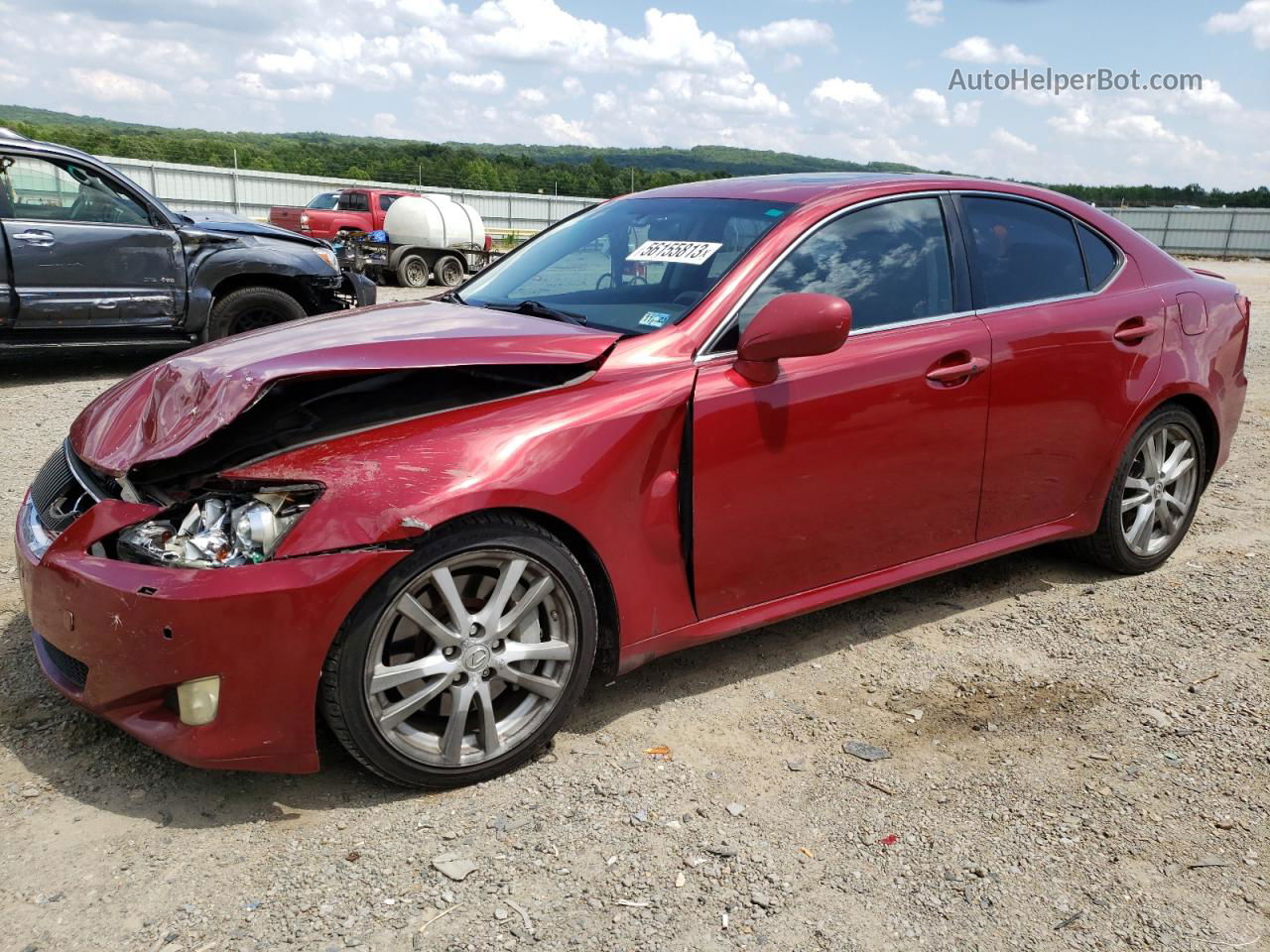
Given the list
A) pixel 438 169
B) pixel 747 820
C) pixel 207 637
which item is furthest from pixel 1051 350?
pixel 438 169

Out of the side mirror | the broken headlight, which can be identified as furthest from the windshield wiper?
the broken headlight

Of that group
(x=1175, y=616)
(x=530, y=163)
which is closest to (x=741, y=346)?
(x=1175, y=616)

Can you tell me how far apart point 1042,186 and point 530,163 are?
50819 millimetres

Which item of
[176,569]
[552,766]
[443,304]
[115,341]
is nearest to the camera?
[176,569]

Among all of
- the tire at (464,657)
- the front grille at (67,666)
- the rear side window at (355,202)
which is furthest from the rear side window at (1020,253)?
the rear side window at (355,202)

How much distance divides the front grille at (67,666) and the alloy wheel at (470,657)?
2.61 feet

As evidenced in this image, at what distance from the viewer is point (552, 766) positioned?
10.1 ft

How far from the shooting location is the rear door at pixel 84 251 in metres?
8.14

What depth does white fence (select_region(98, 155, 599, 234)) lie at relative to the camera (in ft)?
96.1

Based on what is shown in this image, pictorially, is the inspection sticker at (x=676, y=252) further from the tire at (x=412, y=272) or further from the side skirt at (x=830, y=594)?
the tire at (x=412, y=272)

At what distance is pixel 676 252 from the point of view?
368 cm

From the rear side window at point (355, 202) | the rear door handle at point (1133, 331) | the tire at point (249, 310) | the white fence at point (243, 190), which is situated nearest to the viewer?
the rear door handle at point (1133, 331)

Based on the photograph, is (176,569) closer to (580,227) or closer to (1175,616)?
(580,227)

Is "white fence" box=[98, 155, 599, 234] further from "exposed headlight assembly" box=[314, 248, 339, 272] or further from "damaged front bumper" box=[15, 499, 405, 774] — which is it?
"damaged front bumper" box=[15, 499, 405, 774]
